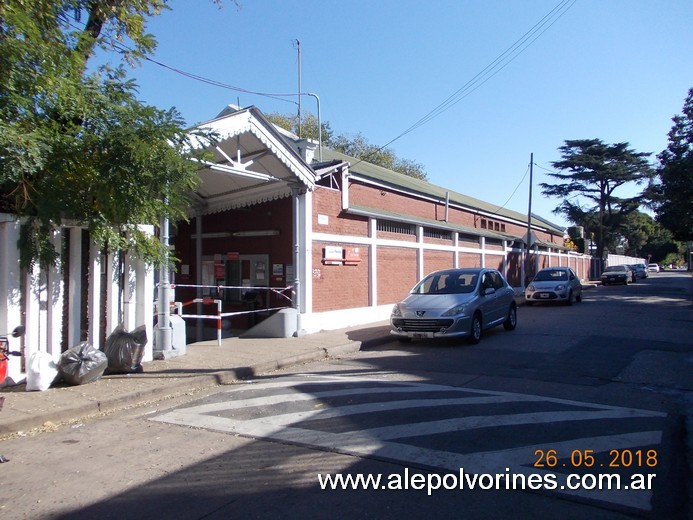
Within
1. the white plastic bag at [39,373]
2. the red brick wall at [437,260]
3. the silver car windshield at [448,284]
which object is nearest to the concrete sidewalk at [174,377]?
the white plastic bag at [39,373]

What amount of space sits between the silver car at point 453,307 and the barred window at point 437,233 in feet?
21.0

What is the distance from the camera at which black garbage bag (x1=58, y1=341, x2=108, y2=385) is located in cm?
777

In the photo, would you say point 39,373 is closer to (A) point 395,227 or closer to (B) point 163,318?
(B) point 163,318

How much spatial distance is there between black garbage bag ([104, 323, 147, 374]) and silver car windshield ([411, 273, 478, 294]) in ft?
22.4

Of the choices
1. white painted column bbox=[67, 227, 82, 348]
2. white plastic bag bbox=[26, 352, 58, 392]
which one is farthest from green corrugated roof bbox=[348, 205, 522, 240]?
white plastic bag bbox=[26, 352, 58, 392]

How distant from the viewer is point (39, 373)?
291 inches

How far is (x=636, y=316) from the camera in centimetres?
1777

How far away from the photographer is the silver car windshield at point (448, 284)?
12.8 m

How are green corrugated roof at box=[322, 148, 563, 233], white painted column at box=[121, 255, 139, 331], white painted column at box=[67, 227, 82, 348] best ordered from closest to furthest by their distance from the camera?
white painted column at box=[67, 227, 82, 348] < white painted column at box=[121, 255, 139, 331] < green corrugated roof at box=[322, 148, 563, 233]

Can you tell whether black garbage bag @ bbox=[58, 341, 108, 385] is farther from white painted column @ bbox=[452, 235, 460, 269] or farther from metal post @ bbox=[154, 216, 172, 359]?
white painted column @ bbox=[452, 235, 460, 269]

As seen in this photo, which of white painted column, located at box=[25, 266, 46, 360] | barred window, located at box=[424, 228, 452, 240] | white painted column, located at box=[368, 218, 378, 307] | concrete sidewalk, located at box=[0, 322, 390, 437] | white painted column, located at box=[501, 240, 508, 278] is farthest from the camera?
white painted column, located at box=[501, 240, 508, 278]

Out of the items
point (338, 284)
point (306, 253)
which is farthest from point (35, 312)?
point (338, 284)

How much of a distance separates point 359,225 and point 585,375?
28.6ft

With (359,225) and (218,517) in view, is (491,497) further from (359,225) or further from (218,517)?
(359,225)
